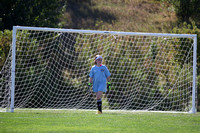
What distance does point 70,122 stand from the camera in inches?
302

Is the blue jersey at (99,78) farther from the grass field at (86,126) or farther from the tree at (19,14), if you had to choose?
the tree at (19,14)

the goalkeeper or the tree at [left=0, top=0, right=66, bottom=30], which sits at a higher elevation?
the tree at [left=0, top=0, right=66, bottom=30]

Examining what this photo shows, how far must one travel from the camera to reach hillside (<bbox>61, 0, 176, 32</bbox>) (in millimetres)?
24691

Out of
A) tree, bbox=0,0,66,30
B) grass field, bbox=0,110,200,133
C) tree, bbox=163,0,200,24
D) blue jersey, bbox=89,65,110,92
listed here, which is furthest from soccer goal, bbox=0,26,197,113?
tree, bbox=163,0,200,24

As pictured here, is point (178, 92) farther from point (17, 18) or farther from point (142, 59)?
point (17, 18)

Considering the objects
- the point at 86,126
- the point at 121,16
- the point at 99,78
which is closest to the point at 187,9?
the point at 121,16

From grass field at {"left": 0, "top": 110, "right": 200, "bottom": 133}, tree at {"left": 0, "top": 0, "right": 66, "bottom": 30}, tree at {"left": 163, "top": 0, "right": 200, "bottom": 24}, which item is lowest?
grass field at {"left": 0, "top": 110, "right": 200, "bottom": 133}

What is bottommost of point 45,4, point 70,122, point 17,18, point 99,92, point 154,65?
point 70,122

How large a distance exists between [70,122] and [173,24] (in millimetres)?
17937

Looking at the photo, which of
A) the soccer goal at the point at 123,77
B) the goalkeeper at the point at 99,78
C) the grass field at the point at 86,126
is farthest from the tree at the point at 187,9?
the grass field at the point at 86,126

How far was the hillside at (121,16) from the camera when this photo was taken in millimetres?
24691

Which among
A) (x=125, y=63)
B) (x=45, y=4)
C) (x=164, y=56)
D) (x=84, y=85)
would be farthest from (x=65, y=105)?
(x=45, y=4)

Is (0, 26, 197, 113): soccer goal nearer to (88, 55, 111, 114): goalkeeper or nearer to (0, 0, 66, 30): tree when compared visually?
(88, 55, 111, 114): goalkeeper

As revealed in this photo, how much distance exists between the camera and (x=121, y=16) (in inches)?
1054
